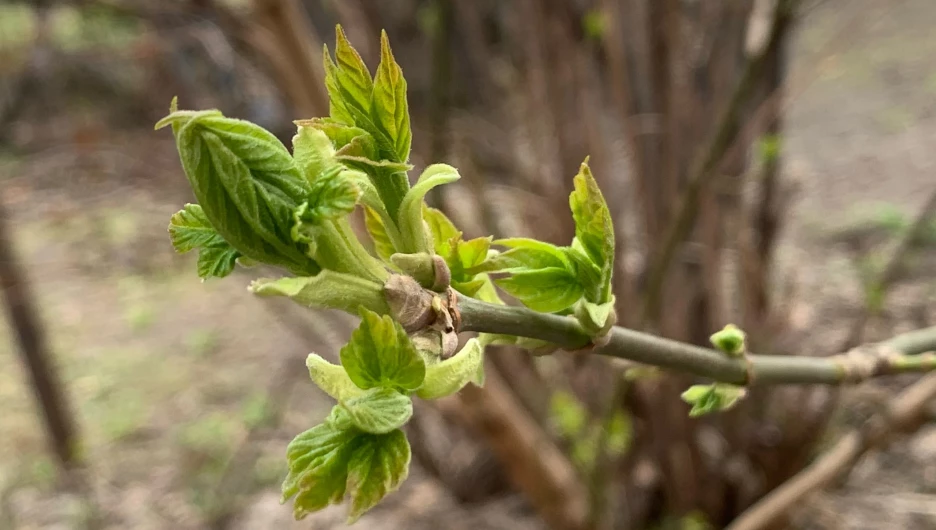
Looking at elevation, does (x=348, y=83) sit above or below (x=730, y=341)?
above

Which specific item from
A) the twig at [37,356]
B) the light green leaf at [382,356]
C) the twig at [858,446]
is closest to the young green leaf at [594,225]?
the light green leaf at [382,356]

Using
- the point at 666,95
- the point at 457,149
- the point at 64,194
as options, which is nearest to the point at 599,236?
the point at 666,95

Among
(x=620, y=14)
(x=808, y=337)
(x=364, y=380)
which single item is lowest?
(x=808, y=337)

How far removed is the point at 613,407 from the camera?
115 cm

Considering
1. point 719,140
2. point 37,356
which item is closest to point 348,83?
point 719,140

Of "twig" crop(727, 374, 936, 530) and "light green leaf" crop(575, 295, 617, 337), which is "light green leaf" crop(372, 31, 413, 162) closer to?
"light green leaf" crop(575, 295, 617, 337)

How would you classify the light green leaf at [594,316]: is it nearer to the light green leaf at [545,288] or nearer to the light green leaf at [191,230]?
the light green leaf at [545,288]

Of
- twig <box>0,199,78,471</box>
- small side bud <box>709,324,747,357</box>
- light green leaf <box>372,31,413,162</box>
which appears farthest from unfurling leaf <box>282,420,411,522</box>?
twig <box>0,199,78,471</box>

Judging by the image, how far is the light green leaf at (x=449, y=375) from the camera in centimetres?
28

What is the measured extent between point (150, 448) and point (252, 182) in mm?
2685

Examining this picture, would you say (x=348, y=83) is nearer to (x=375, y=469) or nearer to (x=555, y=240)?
(x=375, y=469)

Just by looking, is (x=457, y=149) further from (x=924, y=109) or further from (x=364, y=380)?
(x=924, y=109)

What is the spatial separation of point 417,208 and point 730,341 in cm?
21

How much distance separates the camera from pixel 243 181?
254 millimetres
